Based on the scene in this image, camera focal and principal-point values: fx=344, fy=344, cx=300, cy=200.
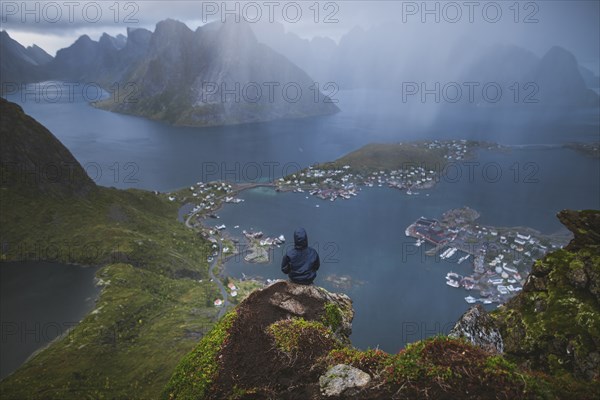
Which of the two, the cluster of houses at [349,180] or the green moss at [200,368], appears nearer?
the green moss at [200,368]

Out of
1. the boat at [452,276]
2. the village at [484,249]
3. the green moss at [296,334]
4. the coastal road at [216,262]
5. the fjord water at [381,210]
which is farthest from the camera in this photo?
the boat at [452,276]

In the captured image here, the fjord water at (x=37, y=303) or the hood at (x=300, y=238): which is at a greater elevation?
the hood at (x=300, y=238)

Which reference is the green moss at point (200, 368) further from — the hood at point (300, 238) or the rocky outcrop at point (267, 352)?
the hood at point (300, 238)

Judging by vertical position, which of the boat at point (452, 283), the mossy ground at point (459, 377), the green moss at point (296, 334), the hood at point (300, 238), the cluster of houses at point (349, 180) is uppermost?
the hood at point (300, 238)

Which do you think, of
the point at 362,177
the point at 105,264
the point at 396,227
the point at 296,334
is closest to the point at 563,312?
the point at 296,334

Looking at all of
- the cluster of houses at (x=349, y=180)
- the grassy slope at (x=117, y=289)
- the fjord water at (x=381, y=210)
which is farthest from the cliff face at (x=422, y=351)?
the cluster of houses at (x=349, y=180)

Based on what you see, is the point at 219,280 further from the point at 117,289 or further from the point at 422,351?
the point at 422,351

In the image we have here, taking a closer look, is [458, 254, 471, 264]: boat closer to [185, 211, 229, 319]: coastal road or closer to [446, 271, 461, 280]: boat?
[446, 271, 461, 280]: boat

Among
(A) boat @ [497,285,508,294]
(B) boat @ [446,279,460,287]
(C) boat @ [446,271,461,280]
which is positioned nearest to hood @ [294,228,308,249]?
(B) boat @ [446,279,460,287]
